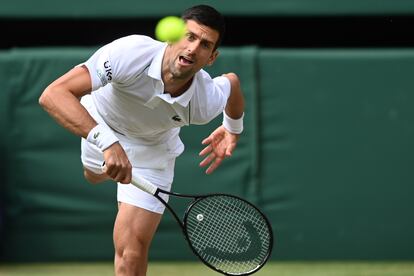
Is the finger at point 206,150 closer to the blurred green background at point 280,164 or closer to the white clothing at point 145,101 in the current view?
the white clothing at point 145,101

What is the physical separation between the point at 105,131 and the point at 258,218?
42.1 inches

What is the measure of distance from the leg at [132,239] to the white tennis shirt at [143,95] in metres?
0.42

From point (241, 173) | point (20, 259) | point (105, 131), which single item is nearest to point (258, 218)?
point (105, 131)

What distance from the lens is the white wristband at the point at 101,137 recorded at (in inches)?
197

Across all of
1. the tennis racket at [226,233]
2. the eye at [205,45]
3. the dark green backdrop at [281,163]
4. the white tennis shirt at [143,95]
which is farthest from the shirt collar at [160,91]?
the dark green backdrop at [281,163]

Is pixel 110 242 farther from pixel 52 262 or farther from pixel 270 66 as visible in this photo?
pixel 270 66

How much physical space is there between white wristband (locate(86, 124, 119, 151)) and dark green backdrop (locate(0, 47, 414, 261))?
3.79m

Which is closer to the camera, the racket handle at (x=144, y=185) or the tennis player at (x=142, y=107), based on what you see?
the tennis player at (x=142, y=107)

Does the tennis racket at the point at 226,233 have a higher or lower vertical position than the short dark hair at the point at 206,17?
lower

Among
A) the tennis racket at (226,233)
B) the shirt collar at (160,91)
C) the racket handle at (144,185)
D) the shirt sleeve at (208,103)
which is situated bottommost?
the tennis racket at (226,233)

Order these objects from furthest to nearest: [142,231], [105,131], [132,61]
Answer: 1. [142,231]
2. [132,61]
3. [105,131]

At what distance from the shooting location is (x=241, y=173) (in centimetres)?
888

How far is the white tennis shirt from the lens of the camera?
5344 millimetres

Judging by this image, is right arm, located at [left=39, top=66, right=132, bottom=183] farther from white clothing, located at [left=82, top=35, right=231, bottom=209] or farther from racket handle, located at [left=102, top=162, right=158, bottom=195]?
racket handle, located at [left=102, top=162, right=158, bottom=195]
